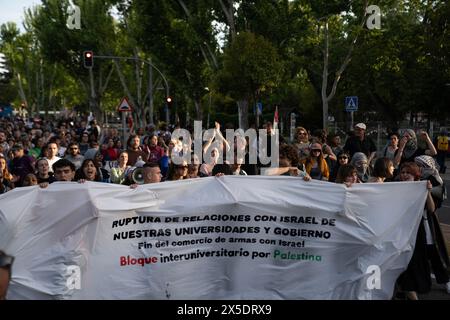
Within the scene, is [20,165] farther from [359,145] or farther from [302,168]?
[359,145]

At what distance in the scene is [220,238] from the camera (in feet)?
21.2

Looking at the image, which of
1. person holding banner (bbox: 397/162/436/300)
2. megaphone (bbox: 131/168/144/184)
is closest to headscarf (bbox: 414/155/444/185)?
person holding banner (bbox: 397/162/436/300)

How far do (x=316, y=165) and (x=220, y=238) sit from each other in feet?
10.8

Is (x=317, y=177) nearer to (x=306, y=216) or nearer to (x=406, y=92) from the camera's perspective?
(x=306, y=216)

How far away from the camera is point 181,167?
7949mm

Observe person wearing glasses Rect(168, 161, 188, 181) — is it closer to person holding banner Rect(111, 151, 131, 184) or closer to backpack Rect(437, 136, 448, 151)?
person holding banner Rect(111, 151, 131, 184)

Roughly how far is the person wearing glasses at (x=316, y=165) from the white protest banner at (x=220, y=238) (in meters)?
2.80

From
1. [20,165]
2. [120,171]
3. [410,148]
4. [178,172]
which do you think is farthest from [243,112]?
[178,172]

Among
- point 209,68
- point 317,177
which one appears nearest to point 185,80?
point 209,68

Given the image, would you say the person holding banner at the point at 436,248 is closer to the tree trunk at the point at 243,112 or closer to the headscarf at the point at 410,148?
the headscarf at the point at 410,148

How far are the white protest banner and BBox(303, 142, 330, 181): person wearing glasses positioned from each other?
2.80m

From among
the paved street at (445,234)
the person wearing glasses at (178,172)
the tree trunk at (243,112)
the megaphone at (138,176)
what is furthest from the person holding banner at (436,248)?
the tree trunk at (243,112)

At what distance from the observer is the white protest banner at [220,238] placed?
248 inches

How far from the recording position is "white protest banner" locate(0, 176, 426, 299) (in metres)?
6.29
